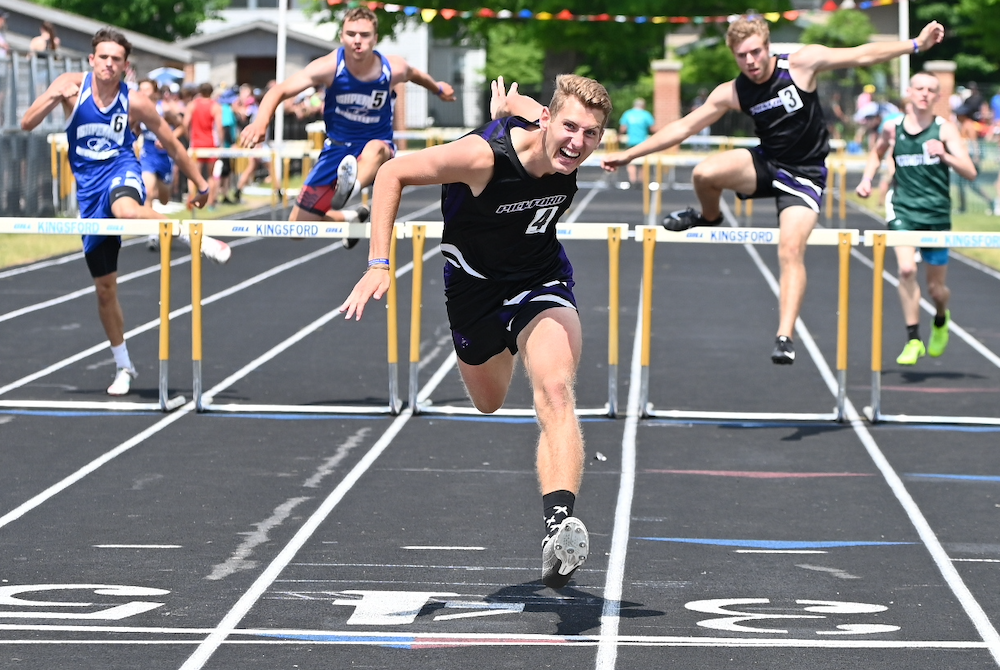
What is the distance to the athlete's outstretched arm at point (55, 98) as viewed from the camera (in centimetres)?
951

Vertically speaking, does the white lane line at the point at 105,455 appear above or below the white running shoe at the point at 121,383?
below

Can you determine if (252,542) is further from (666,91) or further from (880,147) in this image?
(666,91)

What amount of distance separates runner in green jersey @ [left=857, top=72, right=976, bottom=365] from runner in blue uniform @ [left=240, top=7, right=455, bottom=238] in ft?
11.2

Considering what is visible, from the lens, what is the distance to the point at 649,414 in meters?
9.86

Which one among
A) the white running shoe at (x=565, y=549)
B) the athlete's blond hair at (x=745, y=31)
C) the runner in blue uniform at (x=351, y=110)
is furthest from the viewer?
the runner in blue uniform at (x=351, y=110)

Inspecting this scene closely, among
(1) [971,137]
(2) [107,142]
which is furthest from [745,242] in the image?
(1) [971,137]

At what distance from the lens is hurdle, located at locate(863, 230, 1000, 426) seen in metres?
9.27

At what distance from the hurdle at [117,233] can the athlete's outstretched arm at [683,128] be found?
2658 millimetres

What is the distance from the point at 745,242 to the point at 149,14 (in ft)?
175

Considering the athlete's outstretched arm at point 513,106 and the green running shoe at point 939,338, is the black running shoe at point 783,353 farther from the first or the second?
the green running shoe at point 939,338

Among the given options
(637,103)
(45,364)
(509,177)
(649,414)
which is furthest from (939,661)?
(637,103)

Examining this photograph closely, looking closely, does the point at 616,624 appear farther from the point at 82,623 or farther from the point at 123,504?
the point at 123,504

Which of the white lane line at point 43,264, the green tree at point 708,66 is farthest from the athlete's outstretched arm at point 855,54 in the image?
the green tree at point 708,66

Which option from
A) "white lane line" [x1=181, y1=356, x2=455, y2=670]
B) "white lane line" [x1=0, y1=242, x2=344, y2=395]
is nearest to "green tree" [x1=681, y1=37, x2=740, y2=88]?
"white lane line" [x1=0, y1=242, x2=344, y2=395]
